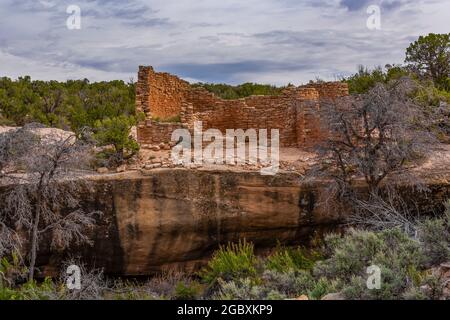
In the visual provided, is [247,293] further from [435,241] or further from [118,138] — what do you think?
[118,138]

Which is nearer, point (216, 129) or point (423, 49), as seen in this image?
point (216, 129)

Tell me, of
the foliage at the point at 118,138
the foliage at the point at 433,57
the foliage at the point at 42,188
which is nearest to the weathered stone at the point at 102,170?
the foliage at the point at 118,138

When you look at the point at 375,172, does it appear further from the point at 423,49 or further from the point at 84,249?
the point at 423,49

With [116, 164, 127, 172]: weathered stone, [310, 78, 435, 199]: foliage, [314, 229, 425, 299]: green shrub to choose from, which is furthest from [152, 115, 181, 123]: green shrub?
[314, 229, 425, 299]: green shrub

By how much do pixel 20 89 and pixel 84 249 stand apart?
54.3 feet

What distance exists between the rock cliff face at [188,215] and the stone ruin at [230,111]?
2.32 metres

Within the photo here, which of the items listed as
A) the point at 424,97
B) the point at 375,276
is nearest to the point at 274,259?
the point at 375,276

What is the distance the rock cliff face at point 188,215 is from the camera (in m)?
11.0

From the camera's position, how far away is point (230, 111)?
49.6 ft

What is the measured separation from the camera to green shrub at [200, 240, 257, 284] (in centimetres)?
1009

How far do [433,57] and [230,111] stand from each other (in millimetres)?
9135

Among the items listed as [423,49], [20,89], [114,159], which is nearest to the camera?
[114,159]

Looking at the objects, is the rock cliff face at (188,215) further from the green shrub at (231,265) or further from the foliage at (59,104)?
the foliage at (59,104)

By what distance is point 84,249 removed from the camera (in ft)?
36.5
